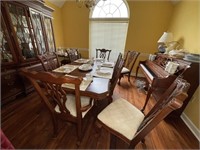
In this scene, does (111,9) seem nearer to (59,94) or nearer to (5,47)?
(5,47)

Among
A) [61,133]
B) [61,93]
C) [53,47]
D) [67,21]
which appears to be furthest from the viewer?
[67,21]

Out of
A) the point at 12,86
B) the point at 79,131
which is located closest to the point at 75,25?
the point at 12,86

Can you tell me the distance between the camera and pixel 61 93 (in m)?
1.02

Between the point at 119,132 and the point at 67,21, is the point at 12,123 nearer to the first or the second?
the point at 119,132

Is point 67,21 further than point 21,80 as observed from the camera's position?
Yes

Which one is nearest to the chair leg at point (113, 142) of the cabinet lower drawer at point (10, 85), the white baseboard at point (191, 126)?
the white baseboard at point (191, 126)

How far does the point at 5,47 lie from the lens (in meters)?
1.84

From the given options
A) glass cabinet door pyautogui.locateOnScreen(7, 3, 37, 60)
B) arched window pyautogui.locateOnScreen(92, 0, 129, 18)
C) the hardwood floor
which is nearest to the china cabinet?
glass cabinet door pyautogui.locateOnScreen(7, 3, 37, 60)

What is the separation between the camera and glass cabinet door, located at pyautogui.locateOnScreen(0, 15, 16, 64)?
5.76ft

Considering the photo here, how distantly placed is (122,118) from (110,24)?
3342 mm

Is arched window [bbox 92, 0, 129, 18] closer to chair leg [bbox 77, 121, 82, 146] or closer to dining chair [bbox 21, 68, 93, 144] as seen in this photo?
dining chair [bbox 21, 68, 93, 144]

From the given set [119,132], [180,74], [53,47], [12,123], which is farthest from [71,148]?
[53,47]

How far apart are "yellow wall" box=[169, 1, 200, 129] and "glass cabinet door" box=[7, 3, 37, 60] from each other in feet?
10.2

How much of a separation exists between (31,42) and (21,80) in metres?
0.81
